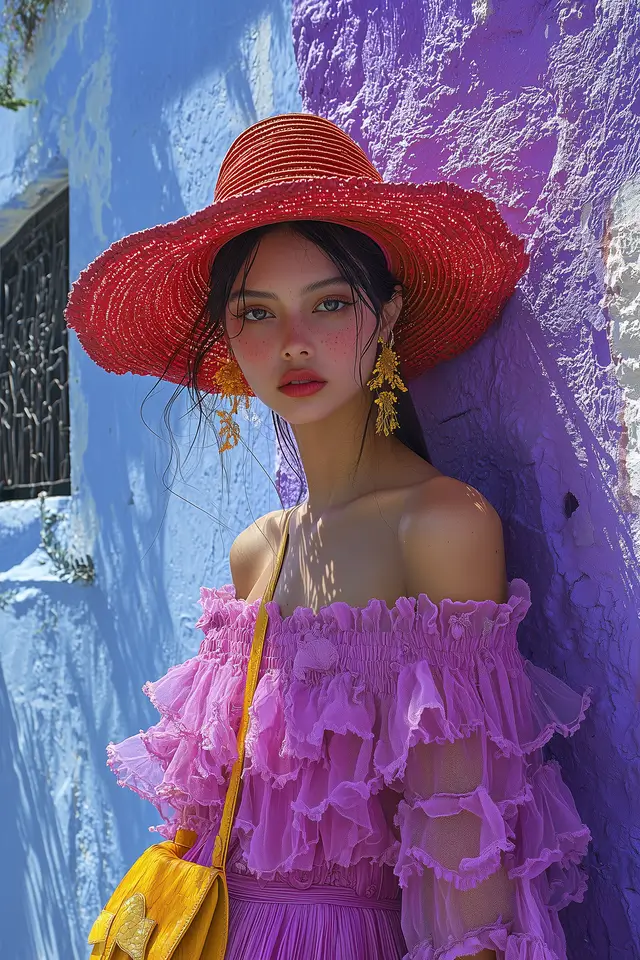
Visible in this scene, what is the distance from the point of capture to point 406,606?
1541 millimetres

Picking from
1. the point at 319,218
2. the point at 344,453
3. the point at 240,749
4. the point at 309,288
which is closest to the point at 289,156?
the point at 319,218

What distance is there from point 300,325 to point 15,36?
3.03m

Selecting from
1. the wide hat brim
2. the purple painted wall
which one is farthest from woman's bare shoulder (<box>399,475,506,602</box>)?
the wide hat brim

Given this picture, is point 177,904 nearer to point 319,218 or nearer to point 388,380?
point 388,380

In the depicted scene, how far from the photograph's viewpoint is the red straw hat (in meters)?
1.53

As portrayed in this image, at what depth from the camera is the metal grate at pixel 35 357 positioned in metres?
3.98

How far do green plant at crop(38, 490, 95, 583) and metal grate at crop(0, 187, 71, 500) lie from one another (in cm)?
21

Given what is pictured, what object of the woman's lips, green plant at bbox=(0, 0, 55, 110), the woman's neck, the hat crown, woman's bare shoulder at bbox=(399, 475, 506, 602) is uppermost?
green plant at bbox=(0, 0, 55, 110)

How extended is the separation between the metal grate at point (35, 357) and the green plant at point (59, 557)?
21cm

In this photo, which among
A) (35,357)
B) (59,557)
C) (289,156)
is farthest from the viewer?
(35,357)

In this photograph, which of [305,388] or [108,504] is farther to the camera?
[108,504]

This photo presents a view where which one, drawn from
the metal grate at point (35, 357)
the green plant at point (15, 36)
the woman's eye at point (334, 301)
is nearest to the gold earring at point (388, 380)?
the woman's eye at point (334, 301)

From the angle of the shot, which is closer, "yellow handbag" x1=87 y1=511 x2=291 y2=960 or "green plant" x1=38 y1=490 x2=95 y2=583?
"yellow handbag" x1=87 y1=511 x2=291 y2=960

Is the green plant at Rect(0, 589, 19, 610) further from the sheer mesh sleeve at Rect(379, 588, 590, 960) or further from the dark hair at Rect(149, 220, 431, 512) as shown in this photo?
the sheer mesh sleeve at Rect(379, 588, 590, 960)
